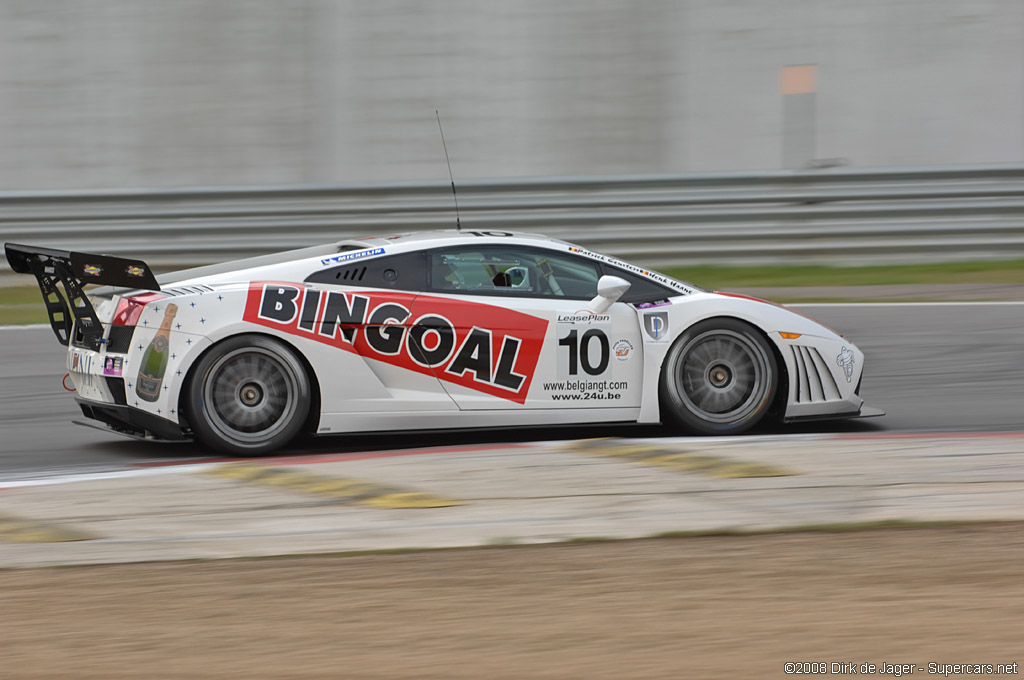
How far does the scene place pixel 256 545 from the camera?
479 cm

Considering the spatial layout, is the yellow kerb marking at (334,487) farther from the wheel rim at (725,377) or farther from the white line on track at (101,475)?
the wheel rim at (725,377)

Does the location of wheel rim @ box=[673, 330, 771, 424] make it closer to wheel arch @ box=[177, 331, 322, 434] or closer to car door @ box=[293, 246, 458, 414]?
car door @ box=[293, 246, 458, 414]

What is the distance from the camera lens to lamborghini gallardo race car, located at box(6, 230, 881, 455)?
20.8 feet

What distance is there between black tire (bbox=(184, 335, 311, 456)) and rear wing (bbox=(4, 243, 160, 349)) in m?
0.54

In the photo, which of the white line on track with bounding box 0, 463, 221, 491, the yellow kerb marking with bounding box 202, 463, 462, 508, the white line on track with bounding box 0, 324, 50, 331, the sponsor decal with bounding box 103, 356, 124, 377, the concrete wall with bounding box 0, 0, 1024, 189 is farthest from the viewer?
the concrete wall with bounding box 0, 0, 1024, 189

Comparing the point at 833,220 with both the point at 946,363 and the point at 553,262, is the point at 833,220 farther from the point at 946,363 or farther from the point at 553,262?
the point at 553,262

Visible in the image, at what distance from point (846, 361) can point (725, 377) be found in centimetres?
73

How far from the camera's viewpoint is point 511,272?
22.2 ft

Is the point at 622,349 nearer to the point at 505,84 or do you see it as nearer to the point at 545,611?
the point at 545,611

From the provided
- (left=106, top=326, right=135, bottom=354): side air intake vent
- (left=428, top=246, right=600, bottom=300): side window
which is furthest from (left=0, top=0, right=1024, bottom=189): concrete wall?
(left=106, top=326, right=135, bottom=354): side air intake vent

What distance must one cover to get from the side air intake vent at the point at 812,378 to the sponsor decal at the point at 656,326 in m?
0.74

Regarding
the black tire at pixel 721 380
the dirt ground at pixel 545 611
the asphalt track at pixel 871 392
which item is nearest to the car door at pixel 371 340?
the asphalt track at pixel 871 392

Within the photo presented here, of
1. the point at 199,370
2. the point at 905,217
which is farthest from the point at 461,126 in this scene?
the point at 199,370

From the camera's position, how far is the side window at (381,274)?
6.61 metres
